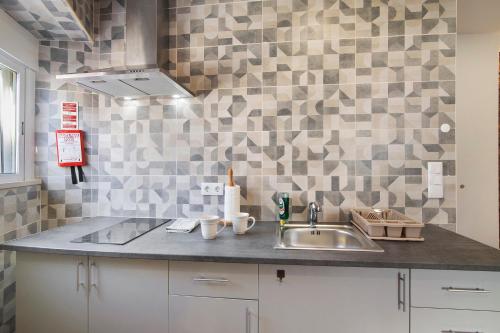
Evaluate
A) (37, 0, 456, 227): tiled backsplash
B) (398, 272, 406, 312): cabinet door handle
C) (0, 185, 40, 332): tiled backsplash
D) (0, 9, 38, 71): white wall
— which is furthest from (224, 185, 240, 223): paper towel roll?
(0, 9, 38, 71): white wall

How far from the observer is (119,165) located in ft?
6.35

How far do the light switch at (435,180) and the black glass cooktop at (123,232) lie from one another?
1.84 m

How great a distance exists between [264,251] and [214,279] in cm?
26

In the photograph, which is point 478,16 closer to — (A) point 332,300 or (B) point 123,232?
(A) point 332,300

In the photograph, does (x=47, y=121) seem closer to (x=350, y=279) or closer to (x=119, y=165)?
(x=119, y=165)

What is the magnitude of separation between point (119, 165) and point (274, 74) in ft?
4.45

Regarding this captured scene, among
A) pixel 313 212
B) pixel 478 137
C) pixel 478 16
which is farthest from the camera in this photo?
pixel 478 137

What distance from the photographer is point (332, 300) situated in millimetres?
1100

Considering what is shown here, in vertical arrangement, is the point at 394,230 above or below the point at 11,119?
below

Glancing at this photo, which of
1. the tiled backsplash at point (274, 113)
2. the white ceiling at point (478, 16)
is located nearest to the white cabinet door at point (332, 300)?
the tiled backsplash at point (274, 113)

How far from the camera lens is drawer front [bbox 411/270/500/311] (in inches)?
40.7

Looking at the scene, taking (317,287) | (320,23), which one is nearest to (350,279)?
(317,287)

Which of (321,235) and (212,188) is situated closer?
(321,235)

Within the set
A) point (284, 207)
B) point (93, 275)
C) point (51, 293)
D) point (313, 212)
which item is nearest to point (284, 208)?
point (284, 207)
